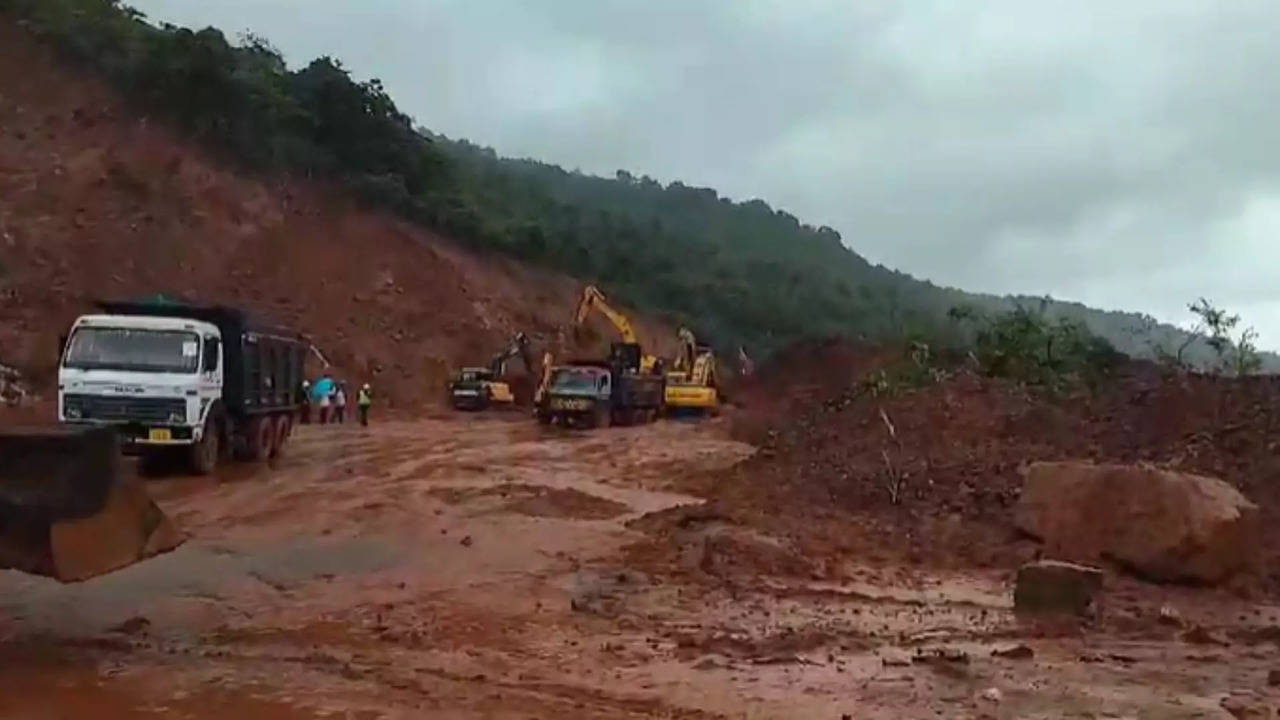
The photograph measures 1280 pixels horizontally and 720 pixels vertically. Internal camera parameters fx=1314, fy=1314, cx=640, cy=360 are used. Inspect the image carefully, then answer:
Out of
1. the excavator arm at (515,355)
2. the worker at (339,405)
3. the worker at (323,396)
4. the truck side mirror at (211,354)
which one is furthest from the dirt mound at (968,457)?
the excavator arm at (515,355)

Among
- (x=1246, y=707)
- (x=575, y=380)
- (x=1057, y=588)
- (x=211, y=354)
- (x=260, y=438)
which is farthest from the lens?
(x=575, y=380)

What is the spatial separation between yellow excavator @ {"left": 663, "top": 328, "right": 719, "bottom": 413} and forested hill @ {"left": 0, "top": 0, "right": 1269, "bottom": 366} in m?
6.94

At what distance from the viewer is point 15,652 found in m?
8.77

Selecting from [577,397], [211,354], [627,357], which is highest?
[627,357]

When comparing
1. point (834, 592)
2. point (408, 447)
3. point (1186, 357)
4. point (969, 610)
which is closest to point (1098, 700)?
point (969, 610)

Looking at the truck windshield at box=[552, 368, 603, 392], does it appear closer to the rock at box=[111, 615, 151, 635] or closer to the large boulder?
the large boulder

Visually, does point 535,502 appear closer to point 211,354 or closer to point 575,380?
point 211,354

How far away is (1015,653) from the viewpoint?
9.20 m

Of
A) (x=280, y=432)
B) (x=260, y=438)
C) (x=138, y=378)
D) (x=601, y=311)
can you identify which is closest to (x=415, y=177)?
(x=601, y=311)

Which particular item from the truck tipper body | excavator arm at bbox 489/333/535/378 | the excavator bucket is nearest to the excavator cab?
excavator arm at bbox 489/333/535/378

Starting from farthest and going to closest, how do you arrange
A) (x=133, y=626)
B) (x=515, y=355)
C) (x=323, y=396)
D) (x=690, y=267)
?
(x=690, y=267) → (x=515, y=355) → (x=323, y=396) → (x=133, y=626)

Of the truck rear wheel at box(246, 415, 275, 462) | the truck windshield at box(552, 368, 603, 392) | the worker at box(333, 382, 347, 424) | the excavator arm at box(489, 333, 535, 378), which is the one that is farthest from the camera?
the excavator arm at box(489, 333, 535, 378)

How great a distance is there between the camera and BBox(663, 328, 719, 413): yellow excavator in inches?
1751

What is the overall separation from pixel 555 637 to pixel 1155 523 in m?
6.03
